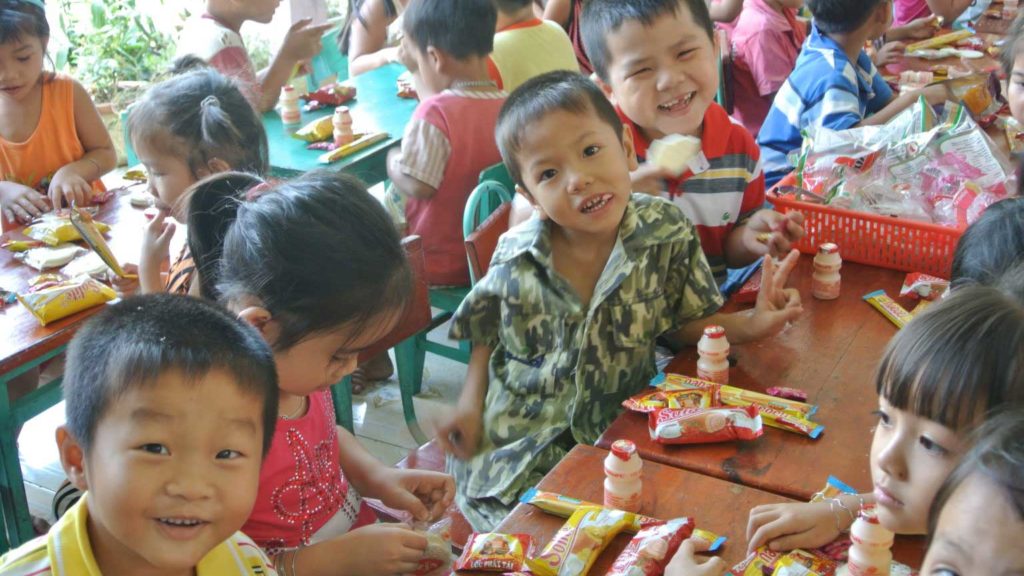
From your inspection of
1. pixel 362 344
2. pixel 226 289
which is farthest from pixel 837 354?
pixel 226 289

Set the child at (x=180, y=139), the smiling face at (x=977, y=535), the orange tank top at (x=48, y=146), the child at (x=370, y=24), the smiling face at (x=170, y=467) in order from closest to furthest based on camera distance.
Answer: the smiling face at (x=977, y=535) → the smiling face at (x=170, y=467) → the child at (x=180, y=139) → the orange tank top at (x=48, y=146) → the child at (x=370, y=24)

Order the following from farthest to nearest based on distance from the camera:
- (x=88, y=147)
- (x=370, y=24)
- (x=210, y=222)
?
(x=370, y=24) < (x=88, y=147) < (x=210, y=222)

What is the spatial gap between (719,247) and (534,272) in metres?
0.66

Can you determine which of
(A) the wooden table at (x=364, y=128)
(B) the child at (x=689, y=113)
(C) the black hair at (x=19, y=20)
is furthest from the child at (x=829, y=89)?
(C) the black hair at (x=19, y=20)

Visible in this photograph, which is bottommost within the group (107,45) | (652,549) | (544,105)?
(107,45)

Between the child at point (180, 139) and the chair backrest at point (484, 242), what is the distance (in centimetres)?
58

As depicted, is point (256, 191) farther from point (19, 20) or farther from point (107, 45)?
point (107, 45)

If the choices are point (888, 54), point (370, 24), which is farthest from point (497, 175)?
point (370, 24)

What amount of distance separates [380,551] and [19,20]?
2.37 metres

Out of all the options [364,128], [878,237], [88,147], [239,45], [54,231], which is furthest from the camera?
[239,45]

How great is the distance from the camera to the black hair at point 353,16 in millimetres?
5000

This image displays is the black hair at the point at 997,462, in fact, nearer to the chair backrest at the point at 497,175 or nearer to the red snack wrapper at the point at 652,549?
the red snack wrapper at the point at 652,549

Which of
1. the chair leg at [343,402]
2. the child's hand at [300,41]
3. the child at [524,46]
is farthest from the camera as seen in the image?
the child's hand at [300,41]

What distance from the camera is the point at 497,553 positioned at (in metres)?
1.34
